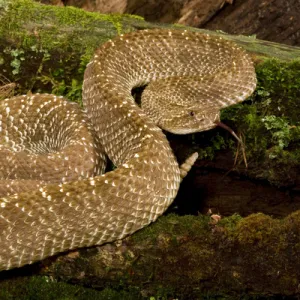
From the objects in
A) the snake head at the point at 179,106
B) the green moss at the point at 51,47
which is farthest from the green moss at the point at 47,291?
the green moss at the point at 51,47

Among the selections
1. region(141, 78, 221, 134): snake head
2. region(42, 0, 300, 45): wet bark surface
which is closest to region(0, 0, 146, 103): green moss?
region(141, 78, 221, 134): snake head

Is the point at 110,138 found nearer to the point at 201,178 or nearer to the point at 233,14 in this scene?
the point at 201,178

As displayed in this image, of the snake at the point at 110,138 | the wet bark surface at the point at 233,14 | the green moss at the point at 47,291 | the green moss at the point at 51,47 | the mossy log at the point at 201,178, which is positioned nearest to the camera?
the mossy log at the point at 201,178

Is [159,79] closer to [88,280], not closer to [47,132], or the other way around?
[47,132]

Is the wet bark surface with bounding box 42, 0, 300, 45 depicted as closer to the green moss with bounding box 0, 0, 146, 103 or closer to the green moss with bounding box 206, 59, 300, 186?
the green moss with bounding box 0, 0, 146, 103

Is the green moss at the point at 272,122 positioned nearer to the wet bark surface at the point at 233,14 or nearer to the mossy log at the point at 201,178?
the mossy log at the point at 201,178

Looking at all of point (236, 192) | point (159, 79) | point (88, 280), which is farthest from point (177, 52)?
point (88, 280)

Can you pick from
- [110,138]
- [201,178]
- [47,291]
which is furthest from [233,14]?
[47,291]
